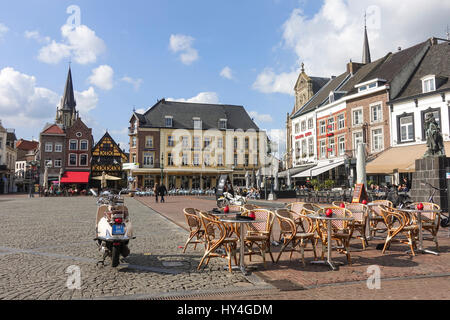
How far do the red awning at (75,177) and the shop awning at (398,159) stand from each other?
1498 inches

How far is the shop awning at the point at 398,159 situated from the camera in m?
22.0

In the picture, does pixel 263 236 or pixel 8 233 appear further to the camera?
pixel 8 233

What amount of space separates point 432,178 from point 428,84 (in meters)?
14.0

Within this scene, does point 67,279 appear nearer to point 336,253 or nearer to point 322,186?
point 336,253

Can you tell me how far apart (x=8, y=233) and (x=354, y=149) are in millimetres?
27247

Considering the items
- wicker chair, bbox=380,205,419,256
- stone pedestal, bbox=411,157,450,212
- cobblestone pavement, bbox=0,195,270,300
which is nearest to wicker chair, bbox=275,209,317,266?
cobblestone pavement, bbox=0,195,270,300

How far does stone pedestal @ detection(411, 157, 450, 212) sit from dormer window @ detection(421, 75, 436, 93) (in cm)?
1280

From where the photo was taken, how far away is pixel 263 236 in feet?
19.8

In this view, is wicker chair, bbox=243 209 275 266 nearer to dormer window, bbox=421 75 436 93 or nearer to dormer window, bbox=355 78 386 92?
dormer window, bbox=421 75 436 93

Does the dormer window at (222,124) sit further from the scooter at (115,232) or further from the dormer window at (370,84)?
the scooter at (115,232)

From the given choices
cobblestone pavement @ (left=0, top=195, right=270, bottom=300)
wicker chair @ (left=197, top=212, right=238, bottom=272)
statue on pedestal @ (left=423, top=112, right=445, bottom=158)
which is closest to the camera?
cobblestone pavement @ (left=0, top=195, right=270, bottom=300)

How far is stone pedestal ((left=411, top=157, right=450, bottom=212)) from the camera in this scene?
13.2 metres

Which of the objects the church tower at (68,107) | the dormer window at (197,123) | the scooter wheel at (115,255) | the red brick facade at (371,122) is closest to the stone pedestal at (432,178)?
the scooter wheel at (115,255)
